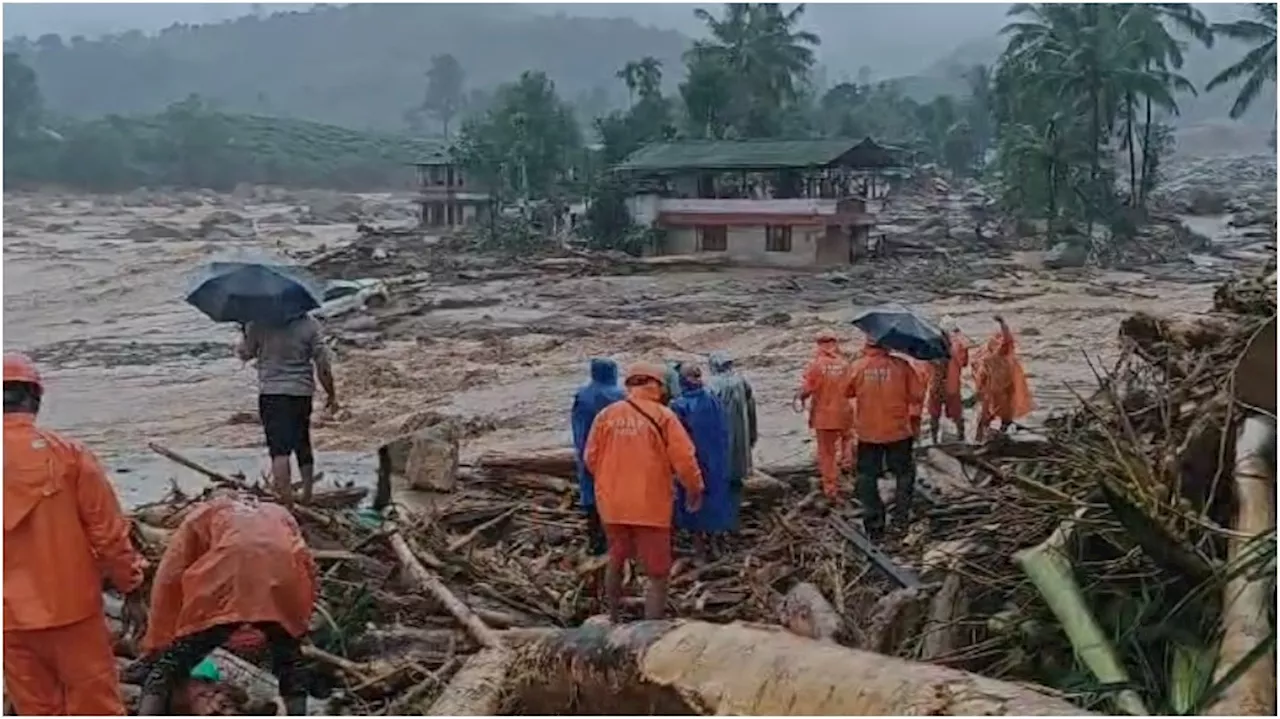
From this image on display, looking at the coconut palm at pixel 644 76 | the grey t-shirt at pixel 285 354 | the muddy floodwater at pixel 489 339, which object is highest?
the coconut palm at pixel 644 76

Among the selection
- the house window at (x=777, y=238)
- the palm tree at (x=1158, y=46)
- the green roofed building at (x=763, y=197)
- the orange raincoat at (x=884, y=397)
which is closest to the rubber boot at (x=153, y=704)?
the orange raincoat at (x=884, y=397)

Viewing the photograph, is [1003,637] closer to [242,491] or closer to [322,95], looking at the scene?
[242,491]

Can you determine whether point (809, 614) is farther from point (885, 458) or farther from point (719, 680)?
point (885, 458)

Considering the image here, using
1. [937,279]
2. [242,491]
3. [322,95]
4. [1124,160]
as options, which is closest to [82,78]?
[322,95]

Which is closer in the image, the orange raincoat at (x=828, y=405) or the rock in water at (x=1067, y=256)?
the orange raincoat at (x=828, y=405)

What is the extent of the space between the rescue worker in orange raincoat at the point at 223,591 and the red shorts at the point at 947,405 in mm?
7640

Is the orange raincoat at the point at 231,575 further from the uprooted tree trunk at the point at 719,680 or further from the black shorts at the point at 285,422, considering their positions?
the black shorts at the point at 285,422

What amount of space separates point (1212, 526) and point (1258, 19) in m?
48.0

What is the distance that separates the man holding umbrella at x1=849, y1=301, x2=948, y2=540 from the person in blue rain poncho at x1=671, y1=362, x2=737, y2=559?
0.87 meters

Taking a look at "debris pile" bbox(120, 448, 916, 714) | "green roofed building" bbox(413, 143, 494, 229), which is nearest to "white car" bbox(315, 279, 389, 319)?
"green roofed building" bbox(413, 143, 494, 229)

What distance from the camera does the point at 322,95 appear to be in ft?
567

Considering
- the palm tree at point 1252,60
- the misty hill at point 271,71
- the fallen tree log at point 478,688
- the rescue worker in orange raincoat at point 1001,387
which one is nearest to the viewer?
the fallen tree log at point 478,688

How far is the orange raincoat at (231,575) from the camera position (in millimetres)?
4691

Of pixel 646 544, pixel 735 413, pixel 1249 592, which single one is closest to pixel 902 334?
pixel 735 413
